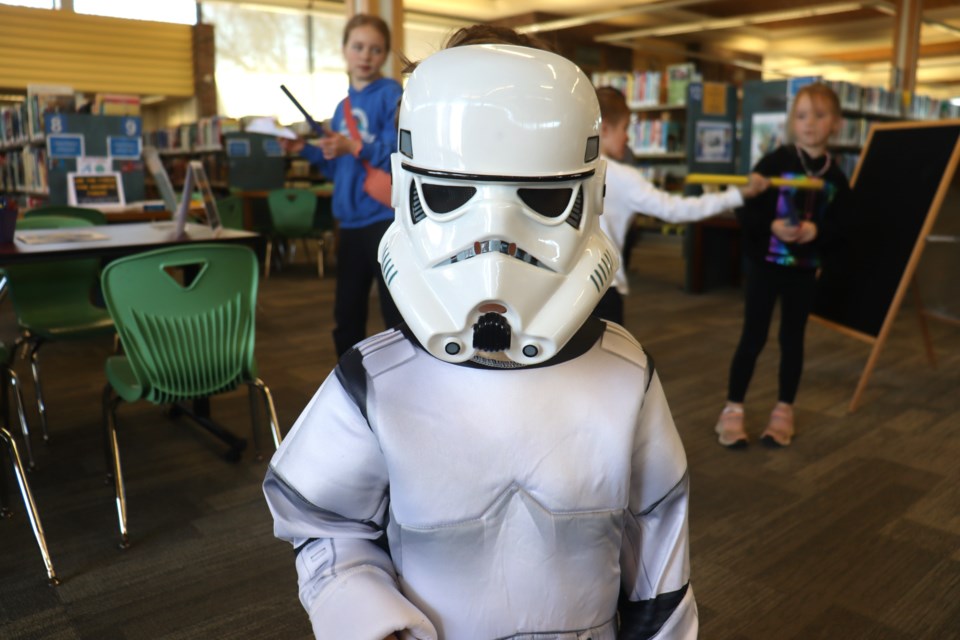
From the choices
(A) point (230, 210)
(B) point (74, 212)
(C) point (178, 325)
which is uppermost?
(B) point (74, 212)

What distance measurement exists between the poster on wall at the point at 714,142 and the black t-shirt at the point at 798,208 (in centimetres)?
311

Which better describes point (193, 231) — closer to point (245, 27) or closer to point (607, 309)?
point (607, 309)

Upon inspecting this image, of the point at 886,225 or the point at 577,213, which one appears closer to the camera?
the point at 577,213

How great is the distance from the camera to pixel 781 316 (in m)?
2.56

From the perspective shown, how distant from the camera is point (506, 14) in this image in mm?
10133

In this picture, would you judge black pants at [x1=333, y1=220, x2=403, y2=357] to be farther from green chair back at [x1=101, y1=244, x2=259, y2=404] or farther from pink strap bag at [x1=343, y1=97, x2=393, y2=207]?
green chair back at [x1=101, y1=244, x2=259, y2=404]

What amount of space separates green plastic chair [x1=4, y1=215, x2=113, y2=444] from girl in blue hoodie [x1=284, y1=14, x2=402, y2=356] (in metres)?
0.92

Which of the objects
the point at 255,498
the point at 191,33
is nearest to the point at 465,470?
the point at 255,498

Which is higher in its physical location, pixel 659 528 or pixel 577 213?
pixel 577 213

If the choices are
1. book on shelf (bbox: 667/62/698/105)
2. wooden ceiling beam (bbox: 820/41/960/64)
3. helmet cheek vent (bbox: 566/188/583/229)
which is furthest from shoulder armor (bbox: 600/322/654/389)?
wooden ceiling beam (bbox: 820/41/960/64)

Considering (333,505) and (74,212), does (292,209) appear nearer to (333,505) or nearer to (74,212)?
(74,212)

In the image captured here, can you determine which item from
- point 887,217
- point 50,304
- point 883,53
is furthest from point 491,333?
point 883,53

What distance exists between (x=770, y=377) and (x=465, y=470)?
122 inches

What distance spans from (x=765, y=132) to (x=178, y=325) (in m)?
4.43
